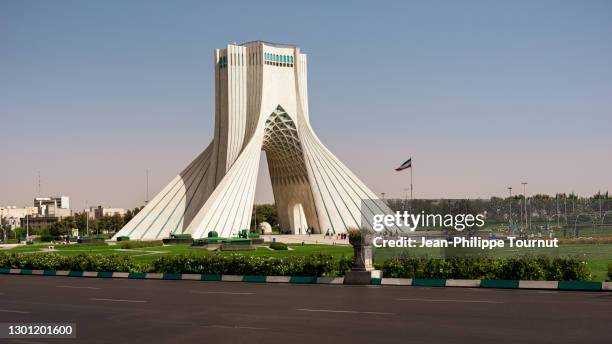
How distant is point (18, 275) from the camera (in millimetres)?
30344

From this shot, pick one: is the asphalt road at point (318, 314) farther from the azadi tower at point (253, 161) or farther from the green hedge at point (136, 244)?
the azadi tower at point (253, 161)

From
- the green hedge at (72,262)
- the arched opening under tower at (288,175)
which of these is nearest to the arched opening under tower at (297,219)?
the arched opening under tower at (288,175)

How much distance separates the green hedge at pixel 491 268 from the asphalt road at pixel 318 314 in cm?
142

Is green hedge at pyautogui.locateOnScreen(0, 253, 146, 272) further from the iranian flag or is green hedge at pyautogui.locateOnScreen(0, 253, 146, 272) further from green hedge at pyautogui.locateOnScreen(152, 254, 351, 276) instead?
the iranian flag

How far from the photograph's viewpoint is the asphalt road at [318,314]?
1190 cm

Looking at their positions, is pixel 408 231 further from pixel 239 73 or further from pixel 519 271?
pixel 239 73

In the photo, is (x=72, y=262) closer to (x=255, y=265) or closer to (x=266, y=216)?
(x=255, y=265)

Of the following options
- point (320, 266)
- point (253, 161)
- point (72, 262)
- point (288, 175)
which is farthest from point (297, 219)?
point (320, 266)

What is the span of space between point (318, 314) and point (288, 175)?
196 ft

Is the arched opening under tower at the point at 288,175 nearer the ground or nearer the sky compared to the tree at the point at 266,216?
nearer the sky

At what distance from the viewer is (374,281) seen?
72.1 ft

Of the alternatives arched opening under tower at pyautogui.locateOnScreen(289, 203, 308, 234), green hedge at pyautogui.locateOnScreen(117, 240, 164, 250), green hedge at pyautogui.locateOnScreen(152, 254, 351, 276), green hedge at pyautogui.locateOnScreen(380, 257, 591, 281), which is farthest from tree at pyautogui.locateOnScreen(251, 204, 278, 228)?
green hedge at pyautogui.locateOnScreen(380, 257, 591, 281)

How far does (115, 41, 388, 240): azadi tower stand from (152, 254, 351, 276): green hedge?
3201 cm

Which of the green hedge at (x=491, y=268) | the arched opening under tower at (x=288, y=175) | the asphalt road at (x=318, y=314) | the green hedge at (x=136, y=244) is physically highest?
the arched opening under tower at (x=288, y=175)
